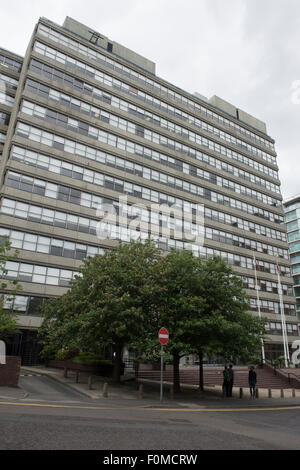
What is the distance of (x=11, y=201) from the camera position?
3362 centimetres

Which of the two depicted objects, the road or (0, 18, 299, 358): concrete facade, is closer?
the road

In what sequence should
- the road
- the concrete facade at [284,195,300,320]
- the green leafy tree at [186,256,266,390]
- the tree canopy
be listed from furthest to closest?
the concrete facade at [284,195,300,320]
the tree canopy
the green leafy tree at [186,256,266,390]
the road

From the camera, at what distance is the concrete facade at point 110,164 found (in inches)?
1364

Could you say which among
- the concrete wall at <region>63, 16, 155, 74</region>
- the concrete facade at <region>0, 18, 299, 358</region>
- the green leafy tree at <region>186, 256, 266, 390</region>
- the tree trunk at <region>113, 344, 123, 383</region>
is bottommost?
→ the tree trunk at <region>113, 344, 123, 383</region>

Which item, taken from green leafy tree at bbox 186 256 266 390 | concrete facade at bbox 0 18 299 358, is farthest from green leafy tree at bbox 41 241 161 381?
concrete facade at bbox 0 18 299 358

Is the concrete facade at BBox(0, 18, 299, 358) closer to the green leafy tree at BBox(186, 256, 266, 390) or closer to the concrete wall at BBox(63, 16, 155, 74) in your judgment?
the concrete wall at BBox(63, 16, 155, 74)

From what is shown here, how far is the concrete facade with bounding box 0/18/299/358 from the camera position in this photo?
34.7 meters

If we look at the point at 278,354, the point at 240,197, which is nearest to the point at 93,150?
the point at 240,197

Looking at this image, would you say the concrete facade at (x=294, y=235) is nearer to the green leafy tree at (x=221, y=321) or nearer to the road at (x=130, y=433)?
the green leafy tree at (x=221, y=321)

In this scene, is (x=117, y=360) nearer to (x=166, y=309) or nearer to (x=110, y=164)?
(x=166, y=309)

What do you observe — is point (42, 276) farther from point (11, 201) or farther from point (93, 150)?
point (93, 150)

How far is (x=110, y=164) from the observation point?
4162 centimetres

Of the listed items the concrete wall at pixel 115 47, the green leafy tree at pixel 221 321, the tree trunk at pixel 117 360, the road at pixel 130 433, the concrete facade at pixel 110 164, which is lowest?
the road at pixel 130 433

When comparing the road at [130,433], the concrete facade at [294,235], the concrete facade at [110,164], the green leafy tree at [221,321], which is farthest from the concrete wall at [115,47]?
the concrete facade at [294,235]
